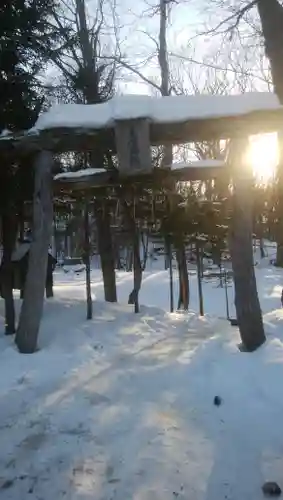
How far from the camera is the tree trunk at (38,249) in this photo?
7098mm

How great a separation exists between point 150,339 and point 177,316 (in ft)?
8.61

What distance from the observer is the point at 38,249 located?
283 inches

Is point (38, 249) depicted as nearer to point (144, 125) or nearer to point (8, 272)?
point (8, 272)

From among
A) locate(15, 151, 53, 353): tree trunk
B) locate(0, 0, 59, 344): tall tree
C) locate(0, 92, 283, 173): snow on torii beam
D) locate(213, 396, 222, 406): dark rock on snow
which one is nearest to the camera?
locate(213, 396, 222, 406): dark rock on snow

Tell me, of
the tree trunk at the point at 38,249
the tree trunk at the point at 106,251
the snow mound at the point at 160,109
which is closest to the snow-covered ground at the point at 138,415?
the tree trunk at the point at 38,249

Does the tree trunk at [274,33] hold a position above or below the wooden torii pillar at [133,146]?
above

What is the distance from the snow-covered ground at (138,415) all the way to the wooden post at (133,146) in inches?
99.4

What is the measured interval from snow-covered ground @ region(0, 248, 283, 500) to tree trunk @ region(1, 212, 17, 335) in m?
0.46

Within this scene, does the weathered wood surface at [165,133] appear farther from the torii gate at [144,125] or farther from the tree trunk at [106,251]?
the tree trunk at [106,251]

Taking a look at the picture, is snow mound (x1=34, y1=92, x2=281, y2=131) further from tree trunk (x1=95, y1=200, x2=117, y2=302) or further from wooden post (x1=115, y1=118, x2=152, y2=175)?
tree trunk (x1=95, y1=200, x2=117, y2=302)

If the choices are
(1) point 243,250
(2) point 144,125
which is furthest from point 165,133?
(1) point 243,250

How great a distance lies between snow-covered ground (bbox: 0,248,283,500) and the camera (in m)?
3.49

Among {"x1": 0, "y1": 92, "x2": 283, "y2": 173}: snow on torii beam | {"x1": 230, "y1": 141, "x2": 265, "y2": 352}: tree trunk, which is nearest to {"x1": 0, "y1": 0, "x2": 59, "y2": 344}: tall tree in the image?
{"x1": 0, "y1": 92, "x2": 283, "y2": 173}: snow on torii beam

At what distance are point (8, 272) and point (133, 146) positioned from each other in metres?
3.22
